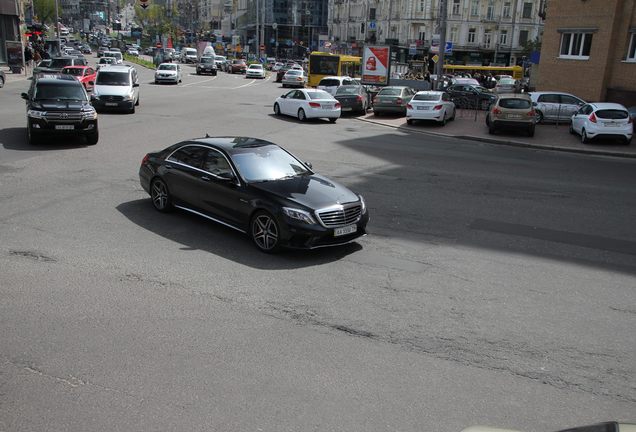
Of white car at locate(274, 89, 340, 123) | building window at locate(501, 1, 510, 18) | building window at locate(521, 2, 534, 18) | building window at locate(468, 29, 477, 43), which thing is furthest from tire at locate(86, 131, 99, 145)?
building window at locate(521, 2, 534, 18)

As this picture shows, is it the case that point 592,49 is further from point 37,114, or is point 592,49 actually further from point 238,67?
point 238,67

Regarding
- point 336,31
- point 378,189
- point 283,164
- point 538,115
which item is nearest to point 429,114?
point 538,115

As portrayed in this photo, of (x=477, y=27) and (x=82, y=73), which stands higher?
(x=477, y=27)

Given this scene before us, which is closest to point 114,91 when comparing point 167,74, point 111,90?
point 111,90

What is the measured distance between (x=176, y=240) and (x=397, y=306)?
3.85m

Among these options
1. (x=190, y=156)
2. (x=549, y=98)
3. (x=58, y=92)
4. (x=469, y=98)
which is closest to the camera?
(x=190, y=156)

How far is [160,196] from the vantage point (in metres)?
10.7

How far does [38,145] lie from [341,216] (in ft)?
40.1

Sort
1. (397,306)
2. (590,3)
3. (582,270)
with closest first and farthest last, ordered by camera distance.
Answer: (397,306) < (582,270) < (590,3)

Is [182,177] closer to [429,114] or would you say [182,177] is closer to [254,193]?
[254,193]

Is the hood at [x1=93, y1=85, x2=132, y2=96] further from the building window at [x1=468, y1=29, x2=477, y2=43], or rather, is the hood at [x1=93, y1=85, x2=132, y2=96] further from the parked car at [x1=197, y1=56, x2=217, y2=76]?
the building window at [x1=468, y1=29, x2=477, y2=43]

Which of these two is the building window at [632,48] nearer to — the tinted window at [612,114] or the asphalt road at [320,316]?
the tinted window at [612,114]

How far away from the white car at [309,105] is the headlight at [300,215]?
61.2 ft

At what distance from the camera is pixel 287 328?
20.9 feet
